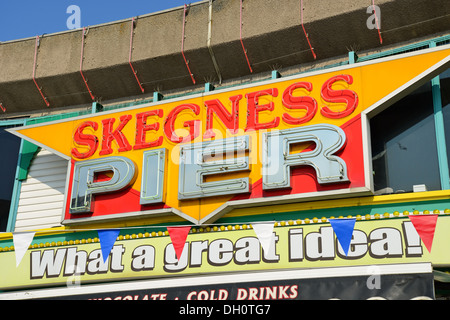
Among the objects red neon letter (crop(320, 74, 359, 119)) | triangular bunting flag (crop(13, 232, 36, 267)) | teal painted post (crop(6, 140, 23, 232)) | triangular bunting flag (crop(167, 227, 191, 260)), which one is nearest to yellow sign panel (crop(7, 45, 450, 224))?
red neon letter (crop(320, 74, 359, 119))

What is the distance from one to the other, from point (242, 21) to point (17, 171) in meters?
6.58

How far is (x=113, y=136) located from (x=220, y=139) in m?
2.67

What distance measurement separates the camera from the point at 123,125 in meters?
14.1

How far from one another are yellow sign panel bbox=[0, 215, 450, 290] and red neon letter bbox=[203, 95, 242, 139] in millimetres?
2179

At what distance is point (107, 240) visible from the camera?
12102 mm

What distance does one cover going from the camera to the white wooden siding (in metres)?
14.9

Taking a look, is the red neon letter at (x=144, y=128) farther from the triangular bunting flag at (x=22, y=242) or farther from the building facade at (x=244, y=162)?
the triangular bunting flag at (x=22, y=242)

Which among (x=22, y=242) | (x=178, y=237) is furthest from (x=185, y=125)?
(x=22, y=242)

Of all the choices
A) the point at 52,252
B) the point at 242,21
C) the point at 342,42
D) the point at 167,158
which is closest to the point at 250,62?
the point at 242,21

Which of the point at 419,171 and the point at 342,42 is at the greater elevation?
the point at 342,42

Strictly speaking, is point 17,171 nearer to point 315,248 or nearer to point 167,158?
point 167,158

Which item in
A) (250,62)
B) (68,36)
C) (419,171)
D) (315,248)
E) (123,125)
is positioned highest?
(68,36)

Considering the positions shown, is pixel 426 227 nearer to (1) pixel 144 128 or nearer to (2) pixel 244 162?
(2) pixel 244 162

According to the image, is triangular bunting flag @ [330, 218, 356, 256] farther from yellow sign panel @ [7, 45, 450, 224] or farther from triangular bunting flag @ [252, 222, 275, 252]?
triangular bunting flag @ [252, 222, 275, 252]
